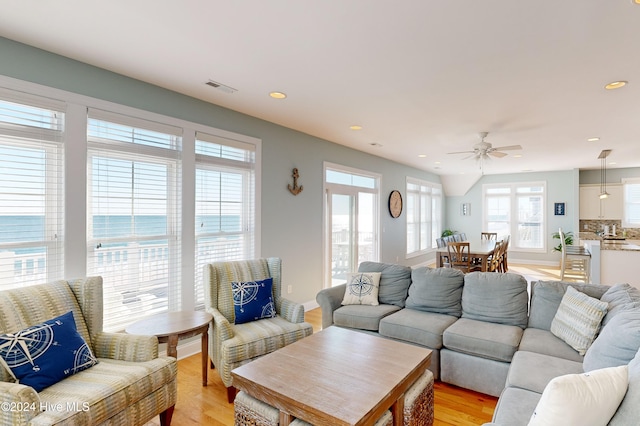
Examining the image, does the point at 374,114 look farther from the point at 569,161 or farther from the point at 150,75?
the point at 569,161

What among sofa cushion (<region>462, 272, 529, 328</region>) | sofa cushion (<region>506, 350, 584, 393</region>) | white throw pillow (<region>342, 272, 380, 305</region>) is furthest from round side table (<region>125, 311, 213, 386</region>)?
sofa cushion (<region>462, 272, 529, 328</region>)

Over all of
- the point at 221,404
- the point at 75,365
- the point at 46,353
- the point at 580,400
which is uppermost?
the point at 580,400

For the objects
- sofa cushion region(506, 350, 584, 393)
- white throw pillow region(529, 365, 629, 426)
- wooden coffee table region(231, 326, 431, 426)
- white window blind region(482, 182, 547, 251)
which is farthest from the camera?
white window blind region(482, 182, 547, 251)

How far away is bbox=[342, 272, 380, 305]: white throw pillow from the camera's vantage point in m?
3.55

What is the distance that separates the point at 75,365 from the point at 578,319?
10.9ft

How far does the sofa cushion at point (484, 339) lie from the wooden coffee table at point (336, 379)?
62 centimetres

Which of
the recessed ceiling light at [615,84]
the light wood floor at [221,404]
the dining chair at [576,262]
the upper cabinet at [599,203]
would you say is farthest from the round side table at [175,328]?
the upper cabinet at [599,203]

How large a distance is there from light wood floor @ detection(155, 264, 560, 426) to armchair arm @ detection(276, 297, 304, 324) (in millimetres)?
→ 781

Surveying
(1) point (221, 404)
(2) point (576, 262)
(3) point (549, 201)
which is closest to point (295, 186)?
(1) point (221, 404)

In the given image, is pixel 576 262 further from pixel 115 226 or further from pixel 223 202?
pixel 115 226

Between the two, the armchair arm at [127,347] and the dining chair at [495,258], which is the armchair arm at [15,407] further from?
the dining chair at [495,258]

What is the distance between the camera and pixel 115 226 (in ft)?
9.58

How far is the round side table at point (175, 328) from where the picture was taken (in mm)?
2447

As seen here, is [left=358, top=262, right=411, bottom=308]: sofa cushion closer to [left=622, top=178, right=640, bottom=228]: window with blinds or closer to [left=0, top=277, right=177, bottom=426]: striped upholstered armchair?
[left=0, top=277, right=177, bottom=426]: striped upholstered armchair
